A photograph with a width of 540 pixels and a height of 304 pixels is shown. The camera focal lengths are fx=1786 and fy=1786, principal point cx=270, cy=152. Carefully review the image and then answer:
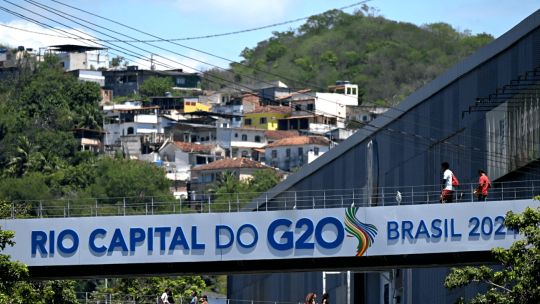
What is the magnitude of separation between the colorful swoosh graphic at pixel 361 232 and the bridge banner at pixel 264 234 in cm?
3

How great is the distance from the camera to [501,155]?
6234cm

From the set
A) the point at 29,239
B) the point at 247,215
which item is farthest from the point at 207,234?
the point at 29,239

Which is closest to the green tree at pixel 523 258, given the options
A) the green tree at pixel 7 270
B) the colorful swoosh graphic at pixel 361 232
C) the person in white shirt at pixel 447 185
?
the person in white shirt at pixel 447 185

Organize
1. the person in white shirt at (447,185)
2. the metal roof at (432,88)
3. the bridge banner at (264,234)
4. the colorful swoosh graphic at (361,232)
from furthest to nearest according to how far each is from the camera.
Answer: the metal roof at (432,88) → the person in white shirt at (447,185) → the colorful swoosh graphic at (361,232) → the bridge banner at (264,234)

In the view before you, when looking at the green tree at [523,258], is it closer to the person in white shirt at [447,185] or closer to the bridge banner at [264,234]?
the bridge banner at [264,234]

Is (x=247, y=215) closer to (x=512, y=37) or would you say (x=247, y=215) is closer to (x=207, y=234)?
(x=207, y=234)

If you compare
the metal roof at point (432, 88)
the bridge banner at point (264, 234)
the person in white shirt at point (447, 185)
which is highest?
the metal roof at point (432, 88)

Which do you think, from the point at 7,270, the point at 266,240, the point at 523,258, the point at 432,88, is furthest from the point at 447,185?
the point at 432,88

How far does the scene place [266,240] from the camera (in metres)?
49.0

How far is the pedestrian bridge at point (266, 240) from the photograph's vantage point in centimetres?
4778

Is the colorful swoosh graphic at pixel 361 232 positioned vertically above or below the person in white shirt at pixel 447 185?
below

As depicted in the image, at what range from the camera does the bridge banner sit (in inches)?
1877

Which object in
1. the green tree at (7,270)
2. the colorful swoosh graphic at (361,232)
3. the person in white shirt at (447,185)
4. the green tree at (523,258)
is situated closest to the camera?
the green tree at (523,258)

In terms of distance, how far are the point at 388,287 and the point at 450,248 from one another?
63.6 ft
